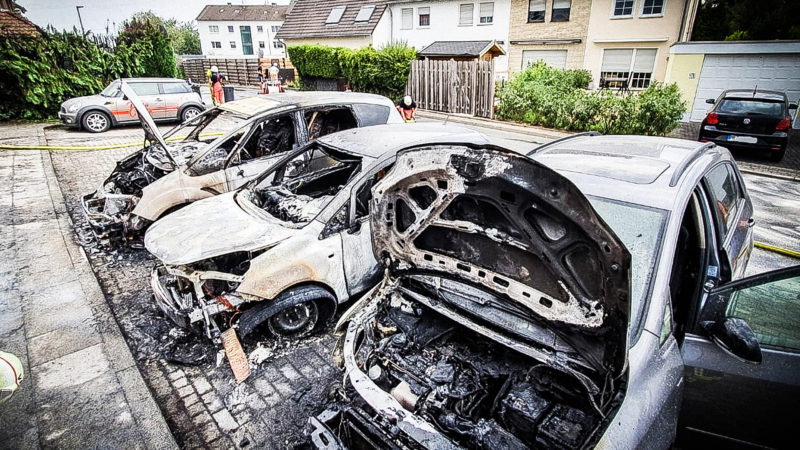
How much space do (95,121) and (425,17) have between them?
16750 mm

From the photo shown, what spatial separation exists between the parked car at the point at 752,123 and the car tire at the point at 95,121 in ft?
56.4

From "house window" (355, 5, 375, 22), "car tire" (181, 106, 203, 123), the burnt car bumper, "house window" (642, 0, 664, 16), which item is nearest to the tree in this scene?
"house window" (642, 0, 664, 16)

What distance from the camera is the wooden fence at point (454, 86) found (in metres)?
14.5

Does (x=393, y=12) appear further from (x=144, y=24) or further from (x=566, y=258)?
(x=566, y=258)

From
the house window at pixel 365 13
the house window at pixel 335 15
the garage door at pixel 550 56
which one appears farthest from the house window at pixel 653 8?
the house window at pixel 335 15

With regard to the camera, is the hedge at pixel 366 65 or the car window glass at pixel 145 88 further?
the hedge at pixel 366 65

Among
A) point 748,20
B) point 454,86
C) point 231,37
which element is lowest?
point 454,86

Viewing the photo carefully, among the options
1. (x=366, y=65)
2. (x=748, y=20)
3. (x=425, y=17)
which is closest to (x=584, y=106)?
(x=366, y=65)

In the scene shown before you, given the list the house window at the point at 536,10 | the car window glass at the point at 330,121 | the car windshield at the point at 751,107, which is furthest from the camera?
the house window at the point at 536,10

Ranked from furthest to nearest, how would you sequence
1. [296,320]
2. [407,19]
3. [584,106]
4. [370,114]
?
[407,19]
[584,106]
[370,114]
[296,320]

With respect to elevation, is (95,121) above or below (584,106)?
below

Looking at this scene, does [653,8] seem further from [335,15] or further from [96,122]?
[96,122]

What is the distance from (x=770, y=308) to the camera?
7.55ft

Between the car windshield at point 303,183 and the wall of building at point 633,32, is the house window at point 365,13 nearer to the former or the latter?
the wall of building at point 633,32
